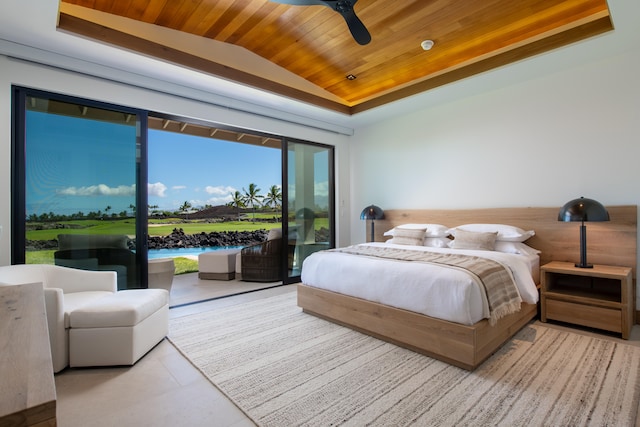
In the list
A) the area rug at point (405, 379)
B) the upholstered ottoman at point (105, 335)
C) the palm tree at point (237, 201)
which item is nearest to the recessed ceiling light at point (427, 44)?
the area rug at point (405, 379)

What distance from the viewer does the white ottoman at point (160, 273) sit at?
14.3ft

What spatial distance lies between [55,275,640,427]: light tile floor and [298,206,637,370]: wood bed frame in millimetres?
880

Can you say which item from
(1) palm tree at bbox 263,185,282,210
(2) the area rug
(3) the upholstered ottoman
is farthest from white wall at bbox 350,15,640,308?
(3) the upholstered ottoman

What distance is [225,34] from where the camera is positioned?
12.7ft

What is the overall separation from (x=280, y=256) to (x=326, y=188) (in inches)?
63.0

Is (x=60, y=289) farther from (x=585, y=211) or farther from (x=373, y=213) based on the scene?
(x=585, y=211)

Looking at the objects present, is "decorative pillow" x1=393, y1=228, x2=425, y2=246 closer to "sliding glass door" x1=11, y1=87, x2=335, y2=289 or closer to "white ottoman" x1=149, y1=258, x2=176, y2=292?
"sliding glass door" x1=11, y1=87, x2=335, y2=289

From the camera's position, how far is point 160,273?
441 centimetres

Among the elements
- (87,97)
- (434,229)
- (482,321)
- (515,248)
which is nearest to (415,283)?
(482,321)

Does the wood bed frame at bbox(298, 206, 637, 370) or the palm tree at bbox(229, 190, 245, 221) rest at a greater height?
the palm tree at bbox(229, 190, 245, 221)

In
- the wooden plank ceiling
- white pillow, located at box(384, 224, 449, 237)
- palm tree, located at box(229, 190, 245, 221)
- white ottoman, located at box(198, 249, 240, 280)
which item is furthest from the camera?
palm tree, located at box(229, 190, 245, 221)

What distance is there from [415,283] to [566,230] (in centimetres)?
229

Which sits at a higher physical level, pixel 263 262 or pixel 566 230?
pixel 566 230

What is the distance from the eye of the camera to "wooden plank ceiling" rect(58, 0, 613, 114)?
3.10 m
